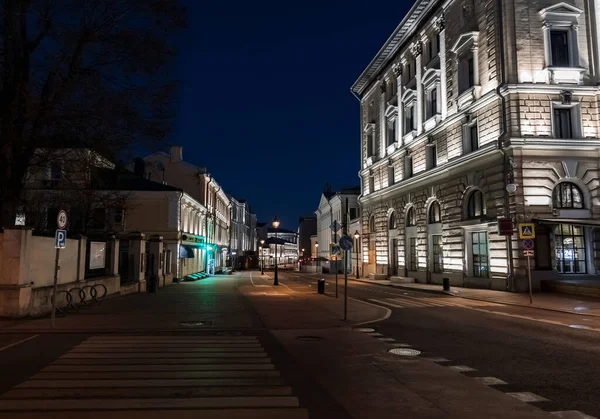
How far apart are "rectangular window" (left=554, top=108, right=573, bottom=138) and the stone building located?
6cm

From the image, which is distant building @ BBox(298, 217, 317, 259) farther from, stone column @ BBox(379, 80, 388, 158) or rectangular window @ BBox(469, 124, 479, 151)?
rectangular window @ BBox(469, 124, 479, 151)

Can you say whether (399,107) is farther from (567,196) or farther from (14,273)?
(14,273)

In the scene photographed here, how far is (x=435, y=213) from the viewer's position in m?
36.5

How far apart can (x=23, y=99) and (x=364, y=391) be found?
42.1 ft

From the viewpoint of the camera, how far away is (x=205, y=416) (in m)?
5.43

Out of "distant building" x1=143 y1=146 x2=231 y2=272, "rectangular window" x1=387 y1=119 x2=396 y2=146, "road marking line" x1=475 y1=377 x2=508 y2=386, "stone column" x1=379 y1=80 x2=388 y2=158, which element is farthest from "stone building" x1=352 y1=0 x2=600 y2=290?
"distant building" x1=143 y1=146 x2=231 y2=272

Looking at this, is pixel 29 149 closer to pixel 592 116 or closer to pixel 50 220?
pixel 50 220

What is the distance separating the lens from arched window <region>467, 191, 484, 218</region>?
98.2 feet

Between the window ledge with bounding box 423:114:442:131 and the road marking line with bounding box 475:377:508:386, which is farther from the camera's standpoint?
the window ledge with bounding box 423:114:442:131

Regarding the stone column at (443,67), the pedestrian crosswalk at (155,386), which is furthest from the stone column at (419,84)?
the pedestrian crosswalk at (155,386)

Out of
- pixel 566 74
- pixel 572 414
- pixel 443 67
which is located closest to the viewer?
pixel 572 414

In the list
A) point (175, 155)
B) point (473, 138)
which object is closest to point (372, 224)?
point (473, 138)

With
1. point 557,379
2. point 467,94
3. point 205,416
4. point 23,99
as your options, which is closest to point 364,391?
point 205,416

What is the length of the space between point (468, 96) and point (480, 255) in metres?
10.1
